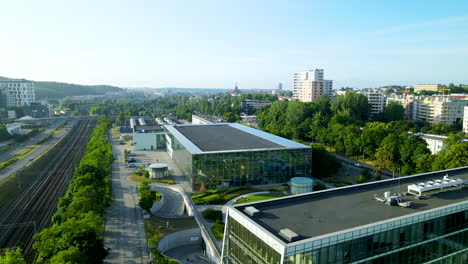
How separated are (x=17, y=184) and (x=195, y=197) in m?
24.3

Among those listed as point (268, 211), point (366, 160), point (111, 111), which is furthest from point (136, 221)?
point (111, 111)

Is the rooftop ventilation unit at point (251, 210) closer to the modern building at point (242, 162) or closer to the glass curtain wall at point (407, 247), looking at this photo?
the glass curtain wall at point (407, 247)

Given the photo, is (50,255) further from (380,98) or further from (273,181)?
(380,98)

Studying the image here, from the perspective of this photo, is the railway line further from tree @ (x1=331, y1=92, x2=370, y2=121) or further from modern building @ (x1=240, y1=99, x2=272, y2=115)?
modern building @ (x1=240, y1=99, x2=272, y2=115)

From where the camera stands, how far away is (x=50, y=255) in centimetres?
2152

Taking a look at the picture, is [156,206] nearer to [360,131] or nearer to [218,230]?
[218,230]

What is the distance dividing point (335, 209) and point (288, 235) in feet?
16.8

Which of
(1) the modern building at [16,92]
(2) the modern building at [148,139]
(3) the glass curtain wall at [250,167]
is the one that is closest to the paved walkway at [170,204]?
(3) the glass curtain wall at [250,167]

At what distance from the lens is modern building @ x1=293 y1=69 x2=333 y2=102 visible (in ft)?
455

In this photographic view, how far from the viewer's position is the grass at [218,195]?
35834 millimetres

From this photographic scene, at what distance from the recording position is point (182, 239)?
1141 inches

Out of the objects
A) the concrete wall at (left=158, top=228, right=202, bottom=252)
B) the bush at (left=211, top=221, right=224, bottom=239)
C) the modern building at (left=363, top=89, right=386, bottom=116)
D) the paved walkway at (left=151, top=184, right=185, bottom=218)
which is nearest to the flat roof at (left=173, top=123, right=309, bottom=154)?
the paved walkway at (left=151, top=184, right=185, bottom=218)

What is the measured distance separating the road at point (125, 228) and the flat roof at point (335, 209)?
10927 millimetres

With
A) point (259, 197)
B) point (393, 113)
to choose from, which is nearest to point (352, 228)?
point (259, 197)
